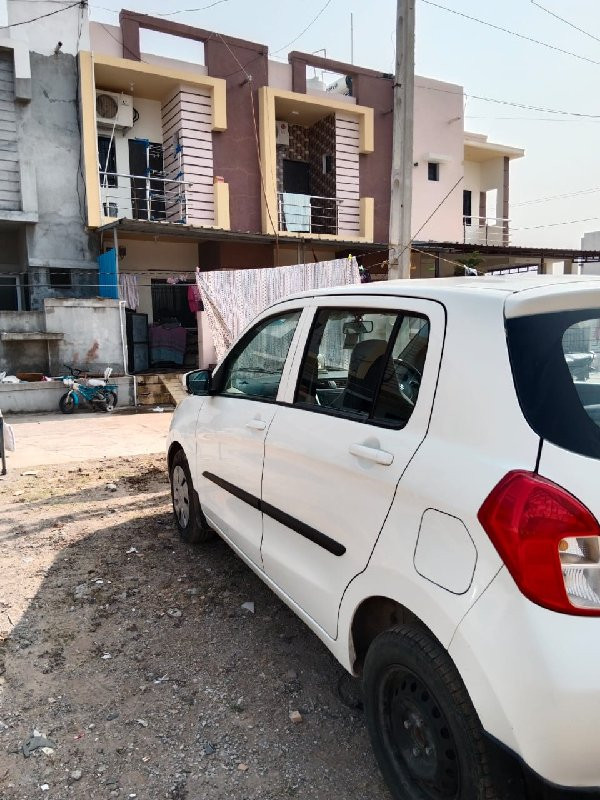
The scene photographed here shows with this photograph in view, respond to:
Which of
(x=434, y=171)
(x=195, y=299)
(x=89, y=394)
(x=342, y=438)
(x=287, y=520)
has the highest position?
(x=434, y=171)

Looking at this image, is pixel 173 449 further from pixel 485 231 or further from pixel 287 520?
pixel 485 231

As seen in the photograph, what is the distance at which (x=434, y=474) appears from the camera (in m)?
1.69

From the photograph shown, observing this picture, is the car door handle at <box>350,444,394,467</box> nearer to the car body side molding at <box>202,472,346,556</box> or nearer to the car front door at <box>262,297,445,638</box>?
the car front door at <box>262,297,445,638</box>

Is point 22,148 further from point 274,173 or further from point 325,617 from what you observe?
point 325,617

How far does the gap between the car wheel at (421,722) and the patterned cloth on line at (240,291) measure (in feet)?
25.8

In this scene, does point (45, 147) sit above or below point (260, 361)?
above

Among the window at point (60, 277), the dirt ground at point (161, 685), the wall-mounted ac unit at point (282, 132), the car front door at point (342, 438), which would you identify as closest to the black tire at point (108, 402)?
the window at point (60, 277)

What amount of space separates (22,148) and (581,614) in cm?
1482

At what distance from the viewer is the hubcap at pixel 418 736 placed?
5.58ft

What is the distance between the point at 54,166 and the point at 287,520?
13515 millimetres

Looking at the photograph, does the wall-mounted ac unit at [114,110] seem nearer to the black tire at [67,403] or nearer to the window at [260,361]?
the black tire at [67,403]

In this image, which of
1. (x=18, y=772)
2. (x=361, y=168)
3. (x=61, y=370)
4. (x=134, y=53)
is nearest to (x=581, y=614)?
(x=18, y=772)

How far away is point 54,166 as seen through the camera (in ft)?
43.9

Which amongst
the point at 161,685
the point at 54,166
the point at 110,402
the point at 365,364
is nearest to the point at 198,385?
the point at 365,364
